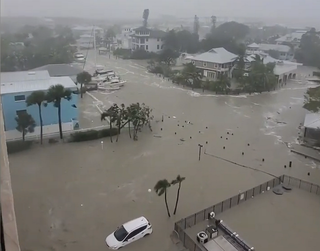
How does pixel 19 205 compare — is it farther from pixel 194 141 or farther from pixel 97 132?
pixel 194 141

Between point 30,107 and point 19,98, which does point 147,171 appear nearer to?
point 30,107

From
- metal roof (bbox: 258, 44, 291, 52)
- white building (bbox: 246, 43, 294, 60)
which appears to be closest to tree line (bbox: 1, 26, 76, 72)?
white building (bbox: 246, 43, 294, 60)

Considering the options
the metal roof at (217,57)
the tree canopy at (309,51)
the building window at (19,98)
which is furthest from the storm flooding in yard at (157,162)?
the tree canopy at (309,51)

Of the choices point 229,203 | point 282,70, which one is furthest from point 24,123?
point 282,70

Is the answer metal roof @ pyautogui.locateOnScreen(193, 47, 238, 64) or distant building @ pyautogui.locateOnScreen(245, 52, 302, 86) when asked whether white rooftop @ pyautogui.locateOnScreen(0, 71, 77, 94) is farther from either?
distant building @ pyautogui.locateOnScreen(245, 52, 302, 86)

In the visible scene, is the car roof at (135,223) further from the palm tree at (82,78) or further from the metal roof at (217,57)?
the metal roof at (217,57)
